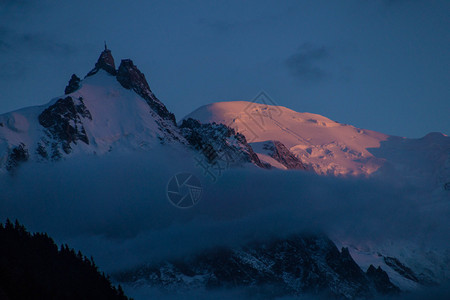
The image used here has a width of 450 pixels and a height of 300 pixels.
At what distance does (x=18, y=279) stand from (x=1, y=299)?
25.9 m

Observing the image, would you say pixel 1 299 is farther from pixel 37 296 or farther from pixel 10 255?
pixel 10 255

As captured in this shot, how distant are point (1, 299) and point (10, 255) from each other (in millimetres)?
44584

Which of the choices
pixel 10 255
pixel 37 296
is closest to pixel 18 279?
pixel 37 296

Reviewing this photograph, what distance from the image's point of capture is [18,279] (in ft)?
597

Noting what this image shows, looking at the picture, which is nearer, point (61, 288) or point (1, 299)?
point (1, 299)

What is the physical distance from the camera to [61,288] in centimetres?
19688

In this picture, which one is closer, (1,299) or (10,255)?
(1,299)

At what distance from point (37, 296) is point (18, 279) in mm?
6465

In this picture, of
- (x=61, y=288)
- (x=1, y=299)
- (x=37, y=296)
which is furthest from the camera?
(x=61, y=288)

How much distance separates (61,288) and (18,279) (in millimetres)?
17407

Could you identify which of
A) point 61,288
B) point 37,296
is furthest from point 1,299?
point 61,288

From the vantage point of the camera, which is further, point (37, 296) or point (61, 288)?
point (61, 288)

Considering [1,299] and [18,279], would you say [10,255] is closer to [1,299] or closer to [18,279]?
[18,279]

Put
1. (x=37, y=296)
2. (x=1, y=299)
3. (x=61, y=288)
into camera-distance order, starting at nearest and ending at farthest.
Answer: (x=1, y=299) → (x=37, y=296) → (x=61, y=288)
